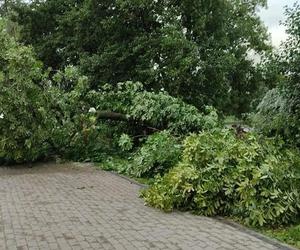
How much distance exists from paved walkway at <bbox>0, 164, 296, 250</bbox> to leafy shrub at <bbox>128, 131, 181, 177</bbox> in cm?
102

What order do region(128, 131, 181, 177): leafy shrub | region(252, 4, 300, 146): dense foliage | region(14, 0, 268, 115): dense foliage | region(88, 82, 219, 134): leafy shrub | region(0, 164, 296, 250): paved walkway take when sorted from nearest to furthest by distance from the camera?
region(0, 164, 296, 250): paved walkway
region(252, 4, 300, 146): dense foliage
region(128, 131, 181, 177): leafy shrub
region(88, 82, 219, 134): leafy shrub
region(14, 0, 268, 115): dense foliage

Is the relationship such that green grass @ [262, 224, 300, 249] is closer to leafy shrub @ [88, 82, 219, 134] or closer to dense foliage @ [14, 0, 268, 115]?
leafy shrub @ [88, 82, 219, 134]

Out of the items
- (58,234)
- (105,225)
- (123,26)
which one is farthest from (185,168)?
(123,26)

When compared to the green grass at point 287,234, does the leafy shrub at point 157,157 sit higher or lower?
higher

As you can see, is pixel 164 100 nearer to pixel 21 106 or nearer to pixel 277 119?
pixel 21 106

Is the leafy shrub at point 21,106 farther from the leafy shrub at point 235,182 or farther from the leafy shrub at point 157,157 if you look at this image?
the leafy shrub at point 235,182

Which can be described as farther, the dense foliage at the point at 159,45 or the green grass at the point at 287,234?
the dense foliage at the point at 159,45

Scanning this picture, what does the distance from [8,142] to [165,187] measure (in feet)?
23.0

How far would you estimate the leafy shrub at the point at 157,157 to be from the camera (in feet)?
38.1

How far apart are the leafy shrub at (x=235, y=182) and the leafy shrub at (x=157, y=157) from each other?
8.55 ft

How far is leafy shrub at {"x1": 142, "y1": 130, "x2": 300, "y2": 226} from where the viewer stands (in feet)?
24.0

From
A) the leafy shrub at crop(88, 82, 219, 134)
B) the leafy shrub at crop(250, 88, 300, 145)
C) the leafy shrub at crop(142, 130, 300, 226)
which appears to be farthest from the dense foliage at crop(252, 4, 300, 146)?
the leafy shrub at crop(88, 82, 219, 134)

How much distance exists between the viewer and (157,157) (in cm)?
1166

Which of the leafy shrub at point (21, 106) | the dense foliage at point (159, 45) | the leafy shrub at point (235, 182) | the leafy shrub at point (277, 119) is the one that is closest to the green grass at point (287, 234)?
the leafy shrub at point (235, 182)
